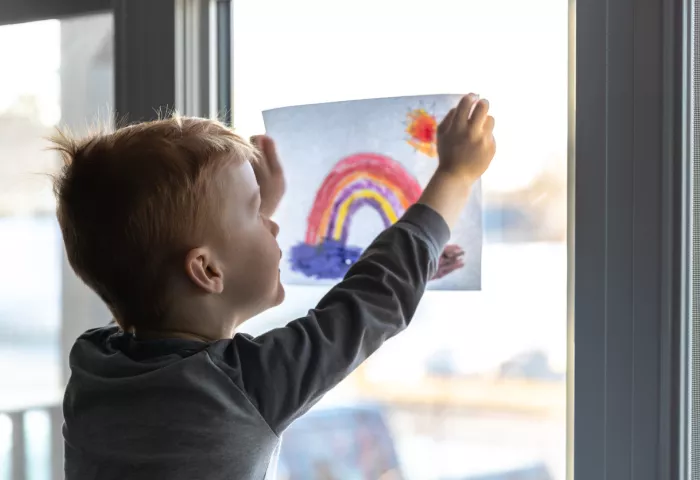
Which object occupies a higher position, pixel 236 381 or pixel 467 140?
pixel 467 140

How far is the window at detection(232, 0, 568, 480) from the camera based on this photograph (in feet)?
3.15

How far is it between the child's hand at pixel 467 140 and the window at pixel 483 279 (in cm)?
3

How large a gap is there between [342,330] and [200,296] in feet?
0.58

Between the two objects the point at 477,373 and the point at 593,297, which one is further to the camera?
the point at 477,373

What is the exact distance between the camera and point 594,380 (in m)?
0.89

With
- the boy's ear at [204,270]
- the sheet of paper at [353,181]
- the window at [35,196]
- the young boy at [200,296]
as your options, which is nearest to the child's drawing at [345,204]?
the sheet of paper at [353,181]

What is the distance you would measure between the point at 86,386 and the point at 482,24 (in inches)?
25.9

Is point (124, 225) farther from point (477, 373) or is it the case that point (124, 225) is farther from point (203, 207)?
point (477, 373)

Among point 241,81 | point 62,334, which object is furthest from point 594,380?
point 62,334

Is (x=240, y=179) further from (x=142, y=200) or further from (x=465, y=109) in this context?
(x=465, y=109)

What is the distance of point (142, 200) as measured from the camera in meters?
0.87

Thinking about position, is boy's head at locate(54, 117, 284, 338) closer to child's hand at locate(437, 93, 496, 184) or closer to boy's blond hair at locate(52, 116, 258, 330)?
boy's blond hair at locate(52, 116, 258, 330)

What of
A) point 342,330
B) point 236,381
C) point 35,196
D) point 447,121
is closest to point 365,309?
point 342,330

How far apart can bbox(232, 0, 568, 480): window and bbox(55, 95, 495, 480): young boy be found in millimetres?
69
